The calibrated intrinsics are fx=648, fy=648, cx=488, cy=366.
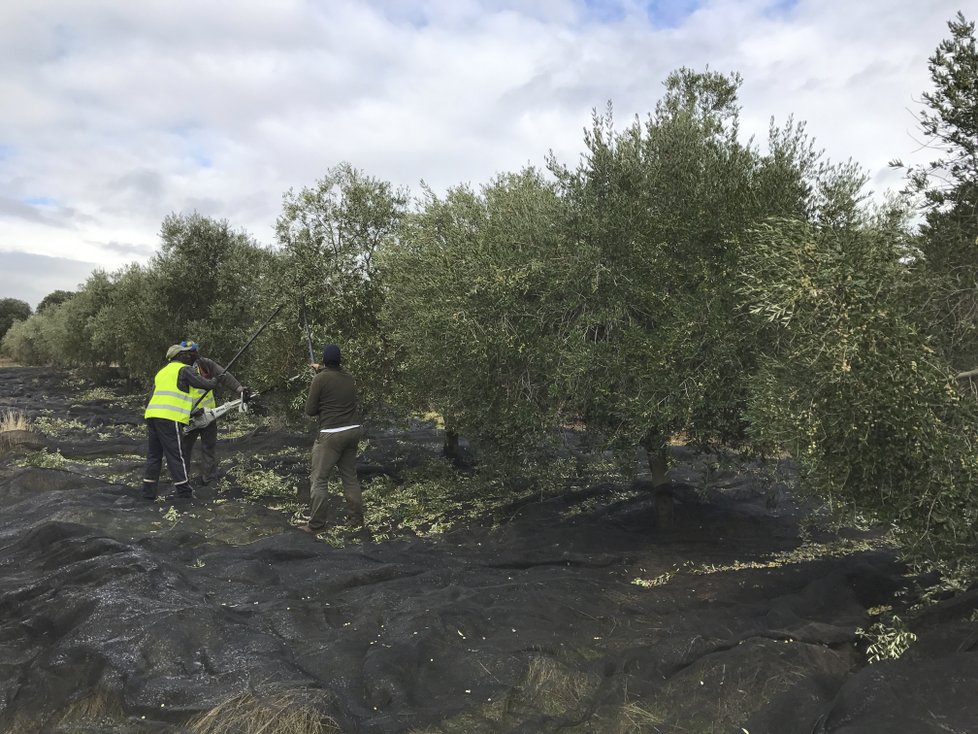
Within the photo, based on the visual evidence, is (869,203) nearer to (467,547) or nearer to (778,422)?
(778,422)

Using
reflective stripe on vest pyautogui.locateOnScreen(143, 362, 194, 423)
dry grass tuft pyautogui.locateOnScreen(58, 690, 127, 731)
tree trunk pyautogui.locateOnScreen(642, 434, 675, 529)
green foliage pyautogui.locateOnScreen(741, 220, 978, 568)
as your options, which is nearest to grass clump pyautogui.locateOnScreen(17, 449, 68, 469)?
reflective stripe on vest pyautogui.locateOnScreen(143, 362, 194, 423)

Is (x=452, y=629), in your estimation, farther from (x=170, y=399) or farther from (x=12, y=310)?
(x=12, y=310)

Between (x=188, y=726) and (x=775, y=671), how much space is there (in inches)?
183

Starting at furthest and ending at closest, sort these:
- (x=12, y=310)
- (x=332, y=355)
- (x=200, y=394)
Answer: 1. (x=12, y=310)
2. (x=200, y=394)
3. (x=332, y=355)

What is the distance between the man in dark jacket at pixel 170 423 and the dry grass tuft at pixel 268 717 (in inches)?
327

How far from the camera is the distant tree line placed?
6.11 meters

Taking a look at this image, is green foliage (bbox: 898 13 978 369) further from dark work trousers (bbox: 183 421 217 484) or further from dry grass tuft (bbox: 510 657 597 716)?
dark work trousers (bbox: 183 421 217 484)

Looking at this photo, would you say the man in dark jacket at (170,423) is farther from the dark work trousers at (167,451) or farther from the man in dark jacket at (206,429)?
the man in dark jacket at (206,429)

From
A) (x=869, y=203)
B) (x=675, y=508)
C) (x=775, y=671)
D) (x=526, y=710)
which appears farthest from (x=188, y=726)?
(x=869, y=203)

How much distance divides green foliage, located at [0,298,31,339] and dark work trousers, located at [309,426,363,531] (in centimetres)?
9173

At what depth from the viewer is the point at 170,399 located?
1241cm

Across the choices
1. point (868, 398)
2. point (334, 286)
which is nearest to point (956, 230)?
point (868, 398)

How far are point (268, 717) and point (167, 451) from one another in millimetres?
8950

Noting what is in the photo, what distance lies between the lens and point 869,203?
1003 centimetres
